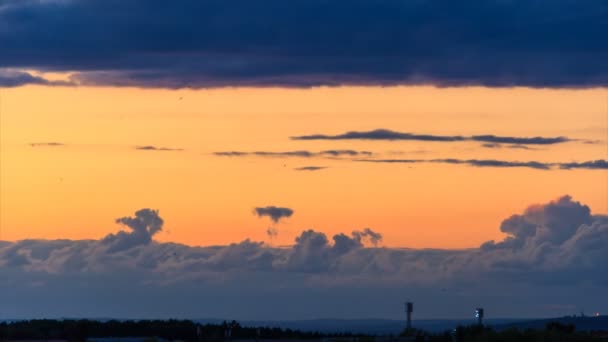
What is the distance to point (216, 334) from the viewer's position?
100 m

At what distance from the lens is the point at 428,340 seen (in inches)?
3826

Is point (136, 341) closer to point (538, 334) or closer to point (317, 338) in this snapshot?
point (317, 338)

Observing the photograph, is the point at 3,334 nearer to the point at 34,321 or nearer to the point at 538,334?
the point at 34,321

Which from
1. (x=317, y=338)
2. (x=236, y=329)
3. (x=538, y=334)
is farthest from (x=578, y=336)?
(x=236, y=329)

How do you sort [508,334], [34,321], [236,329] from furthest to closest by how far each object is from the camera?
[34,321]
[236,329]
[508,334]

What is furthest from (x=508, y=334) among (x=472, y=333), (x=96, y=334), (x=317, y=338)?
(x=96, y=334)

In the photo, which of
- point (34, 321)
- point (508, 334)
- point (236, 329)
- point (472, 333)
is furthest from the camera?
point (34, 321)

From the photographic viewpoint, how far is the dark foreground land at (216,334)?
3656 inches

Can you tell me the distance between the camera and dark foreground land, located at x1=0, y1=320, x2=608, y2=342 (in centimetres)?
9288

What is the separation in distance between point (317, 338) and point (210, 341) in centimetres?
1098

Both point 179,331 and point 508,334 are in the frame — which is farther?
point 179,331

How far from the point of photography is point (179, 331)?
105 m

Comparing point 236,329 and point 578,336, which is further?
point 236,329

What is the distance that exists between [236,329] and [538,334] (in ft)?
86.9
